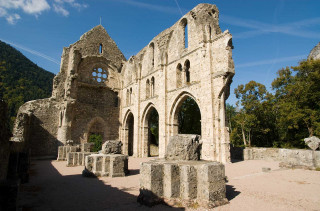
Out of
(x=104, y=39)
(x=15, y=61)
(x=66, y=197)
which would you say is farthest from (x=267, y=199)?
(x=15, y=61)

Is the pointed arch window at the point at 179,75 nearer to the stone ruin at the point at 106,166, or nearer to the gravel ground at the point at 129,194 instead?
the stone ruin at the point at 106,166

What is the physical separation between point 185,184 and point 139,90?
13336mm

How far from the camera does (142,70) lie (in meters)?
17.2

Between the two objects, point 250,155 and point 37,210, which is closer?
point 37,210

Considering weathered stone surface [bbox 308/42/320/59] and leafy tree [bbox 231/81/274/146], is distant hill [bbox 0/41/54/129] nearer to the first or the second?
leafy tree [bbox 231/81/274/146]

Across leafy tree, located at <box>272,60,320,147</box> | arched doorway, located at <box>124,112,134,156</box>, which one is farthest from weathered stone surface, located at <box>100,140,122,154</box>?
leafy tree, located at <box>272,60,320,147</box>

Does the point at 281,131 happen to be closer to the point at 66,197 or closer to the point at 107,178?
the point at 107,178

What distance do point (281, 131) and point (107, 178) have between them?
18.9 m

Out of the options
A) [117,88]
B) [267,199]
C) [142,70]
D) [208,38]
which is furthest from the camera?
[117,88]

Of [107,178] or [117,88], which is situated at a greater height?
[117,88]

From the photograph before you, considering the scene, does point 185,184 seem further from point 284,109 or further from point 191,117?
point 191,117

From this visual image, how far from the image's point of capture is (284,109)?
1688cm

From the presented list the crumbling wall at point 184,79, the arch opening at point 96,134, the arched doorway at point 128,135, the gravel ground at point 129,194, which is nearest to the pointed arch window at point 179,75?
the crumbling wall at point 184,79

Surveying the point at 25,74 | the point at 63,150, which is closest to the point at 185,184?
the point at 63,150
